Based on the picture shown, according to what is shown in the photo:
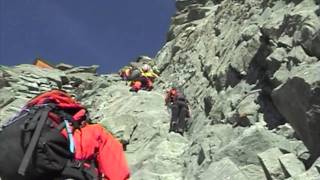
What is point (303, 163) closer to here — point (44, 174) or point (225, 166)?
point (225, 166)

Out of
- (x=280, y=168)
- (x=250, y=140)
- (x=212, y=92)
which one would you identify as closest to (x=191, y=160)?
(x=250, y=140)

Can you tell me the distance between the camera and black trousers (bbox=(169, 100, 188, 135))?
21688 mm

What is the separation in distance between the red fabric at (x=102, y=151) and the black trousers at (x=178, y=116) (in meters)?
15.8

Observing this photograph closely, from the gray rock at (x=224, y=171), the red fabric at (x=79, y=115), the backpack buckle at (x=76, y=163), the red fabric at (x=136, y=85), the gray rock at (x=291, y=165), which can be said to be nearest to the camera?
the backpack buckle at (x=76, y=163)

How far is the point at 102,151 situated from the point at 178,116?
54.0 feet

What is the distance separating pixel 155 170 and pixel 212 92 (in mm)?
7689

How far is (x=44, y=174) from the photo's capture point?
17.6 ft

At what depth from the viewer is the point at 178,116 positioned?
2212 centimetres

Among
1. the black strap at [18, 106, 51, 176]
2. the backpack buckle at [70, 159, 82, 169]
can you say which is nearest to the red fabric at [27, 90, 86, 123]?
the black strap at [18, 106, 51, 176]

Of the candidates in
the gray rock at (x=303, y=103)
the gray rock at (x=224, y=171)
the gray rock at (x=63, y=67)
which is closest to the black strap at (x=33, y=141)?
the gray rock at (x=224, y=171)

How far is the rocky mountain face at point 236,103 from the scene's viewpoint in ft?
42.5

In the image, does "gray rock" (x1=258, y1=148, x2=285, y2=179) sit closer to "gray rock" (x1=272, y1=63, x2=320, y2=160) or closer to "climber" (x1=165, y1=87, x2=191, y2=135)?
"gray rock" (x1=272, y1=63, x2=320, y2=160)

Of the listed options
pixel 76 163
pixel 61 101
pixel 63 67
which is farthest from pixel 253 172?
pixel 63 67

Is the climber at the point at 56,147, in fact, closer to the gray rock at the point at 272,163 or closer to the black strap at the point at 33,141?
the black strap at the point at 33,141
